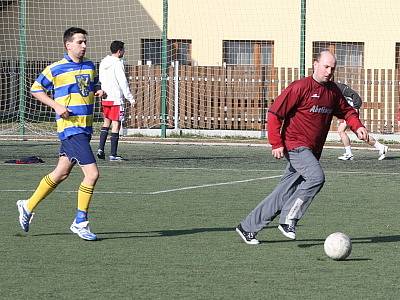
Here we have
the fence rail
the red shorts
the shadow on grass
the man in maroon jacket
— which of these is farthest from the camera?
the fence rail

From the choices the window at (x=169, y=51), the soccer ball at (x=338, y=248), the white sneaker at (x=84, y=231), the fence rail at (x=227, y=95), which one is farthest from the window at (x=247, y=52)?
the soccer ball at (x=338, y=248)

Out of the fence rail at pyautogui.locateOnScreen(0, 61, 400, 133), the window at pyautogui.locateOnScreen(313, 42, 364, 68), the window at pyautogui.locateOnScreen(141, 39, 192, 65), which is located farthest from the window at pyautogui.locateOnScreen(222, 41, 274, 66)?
the fence rail at pyautogui.locateOnScreen(0, 61, 400, 133)

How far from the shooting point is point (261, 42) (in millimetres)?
33656

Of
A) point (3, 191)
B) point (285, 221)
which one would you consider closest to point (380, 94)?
point (3, 191)

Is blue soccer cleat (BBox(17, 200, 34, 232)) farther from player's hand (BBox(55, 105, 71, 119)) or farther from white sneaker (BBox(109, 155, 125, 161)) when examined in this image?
white sneaker (BBox(109, 155, 125, 161))

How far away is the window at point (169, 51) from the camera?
32531 mm

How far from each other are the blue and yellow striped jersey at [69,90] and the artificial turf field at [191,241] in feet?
3.51

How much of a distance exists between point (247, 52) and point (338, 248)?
954 inches

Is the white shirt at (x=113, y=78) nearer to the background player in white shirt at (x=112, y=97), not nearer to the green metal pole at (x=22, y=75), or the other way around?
the background player in white shirt at (x=112, y=97)

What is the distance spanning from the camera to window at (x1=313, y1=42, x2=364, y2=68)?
1303 inches

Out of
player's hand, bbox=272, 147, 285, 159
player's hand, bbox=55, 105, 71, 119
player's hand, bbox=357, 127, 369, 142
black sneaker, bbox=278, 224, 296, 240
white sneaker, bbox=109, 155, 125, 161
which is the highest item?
player's hand, bbox=55, 105, 71, 119

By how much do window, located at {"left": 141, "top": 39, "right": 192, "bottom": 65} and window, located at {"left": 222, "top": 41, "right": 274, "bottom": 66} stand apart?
1.24 metres

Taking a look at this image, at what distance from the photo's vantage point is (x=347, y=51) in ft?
109

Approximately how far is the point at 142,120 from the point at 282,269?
773 inches
